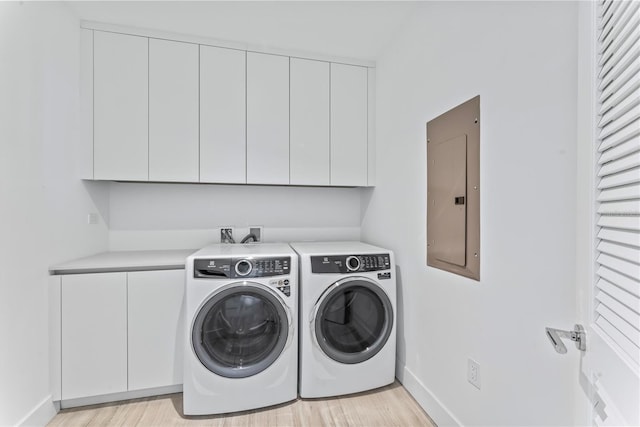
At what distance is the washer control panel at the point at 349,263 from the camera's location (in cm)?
181

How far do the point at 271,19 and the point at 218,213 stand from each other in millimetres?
1531

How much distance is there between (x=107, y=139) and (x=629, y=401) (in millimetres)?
2680

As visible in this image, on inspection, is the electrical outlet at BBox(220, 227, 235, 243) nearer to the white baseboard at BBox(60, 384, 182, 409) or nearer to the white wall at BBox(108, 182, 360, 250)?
the white wall at BBox(108, 182, 360, 250)

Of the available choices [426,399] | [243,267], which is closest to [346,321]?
[426,399]

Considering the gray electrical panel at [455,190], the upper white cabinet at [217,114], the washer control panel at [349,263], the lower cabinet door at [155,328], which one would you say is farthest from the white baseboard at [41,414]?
the gray electrical panel at [455,190]

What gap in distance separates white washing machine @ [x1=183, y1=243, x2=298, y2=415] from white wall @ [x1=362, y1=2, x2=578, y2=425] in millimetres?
823

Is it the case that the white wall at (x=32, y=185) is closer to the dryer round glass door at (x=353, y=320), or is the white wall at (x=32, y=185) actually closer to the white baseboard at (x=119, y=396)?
the white baseboard at (x=119, y=396)

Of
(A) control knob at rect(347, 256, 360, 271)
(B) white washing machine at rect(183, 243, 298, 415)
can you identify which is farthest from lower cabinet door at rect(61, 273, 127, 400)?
(A) control knob at rect(347, 256, 360, 271)

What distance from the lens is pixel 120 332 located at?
1739 millimetres

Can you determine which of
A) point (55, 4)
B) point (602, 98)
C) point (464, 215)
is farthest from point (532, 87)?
point (55, 4)

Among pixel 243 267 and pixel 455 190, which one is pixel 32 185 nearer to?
pixel 243 267

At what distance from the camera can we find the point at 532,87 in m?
1.07

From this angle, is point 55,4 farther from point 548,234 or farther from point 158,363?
point 548,234

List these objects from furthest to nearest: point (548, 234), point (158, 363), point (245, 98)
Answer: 1. point (245, 98)
2. point (158, 363)
3. point (548, 234)
